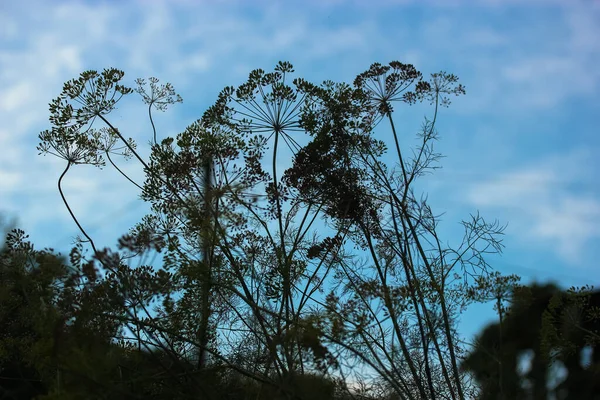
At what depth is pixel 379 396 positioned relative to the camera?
439 cm

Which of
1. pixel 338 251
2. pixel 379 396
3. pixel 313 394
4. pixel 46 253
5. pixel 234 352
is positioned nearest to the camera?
pixel 313 394

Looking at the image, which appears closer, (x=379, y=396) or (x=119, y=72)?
(x=379, y=396)

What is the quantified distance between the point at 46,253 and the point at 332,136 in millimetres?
2270

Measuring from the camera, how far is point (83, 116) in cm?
489

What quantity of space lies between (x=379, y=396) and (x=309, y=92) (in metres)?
2.39

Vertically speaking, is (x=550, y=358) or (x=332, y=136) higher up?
(x=332, y=136)

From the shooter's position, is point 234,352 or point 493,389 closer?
point 493,389

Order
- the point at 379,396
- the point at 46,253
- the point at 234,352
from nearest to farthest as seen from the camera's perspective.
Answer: the point at 46,253, the point at 379,396, the point at 234,352

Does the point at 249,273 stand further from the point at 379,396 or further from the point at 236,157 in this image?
the point at 379,396

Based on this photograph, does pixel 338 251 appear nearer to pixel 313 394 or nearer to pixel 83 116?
pixel 313 394

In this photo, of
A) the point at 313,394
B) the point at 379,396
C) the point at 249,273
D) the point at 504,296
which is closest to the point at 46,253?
the point at 249,273

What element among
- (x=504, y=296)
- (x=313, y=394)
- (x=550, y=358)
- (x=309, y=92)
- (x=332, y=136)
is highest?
(x=309, y=92)

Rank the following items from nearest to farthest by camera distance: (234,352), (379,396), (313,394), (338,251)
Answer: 1. (313,394)
2. (379,396)
3. (338,251)
4. (234,352)

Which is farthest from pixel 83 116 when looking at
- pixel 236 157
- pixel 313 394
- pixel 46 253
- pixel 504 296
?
pixel 504 296
